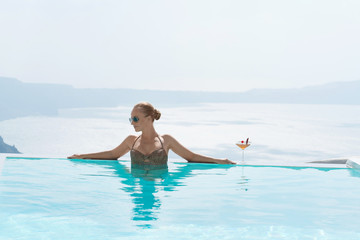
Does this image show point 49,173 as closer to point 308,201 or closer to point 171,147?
point 171,147

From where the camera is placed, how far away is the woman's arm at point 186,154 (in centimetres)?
570

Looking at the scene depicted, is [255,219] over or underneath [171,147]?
underneath

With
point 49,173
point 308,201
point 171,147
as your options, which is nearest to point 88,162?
point 49,173

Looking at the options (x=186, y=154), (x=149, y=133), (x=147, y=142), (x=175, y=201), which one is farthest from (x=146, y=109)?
(x=175, y=201)

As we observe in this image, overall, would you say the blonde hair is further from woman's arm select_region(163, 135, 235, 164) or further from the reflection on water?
the reflection on water

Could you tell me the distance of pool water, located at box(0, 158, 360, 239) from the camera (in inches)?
130

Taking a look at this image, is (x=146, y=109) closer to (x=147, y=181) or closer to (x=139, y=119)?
(x=139, y=119)

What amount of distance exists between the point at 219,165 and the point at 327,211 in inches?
85.9

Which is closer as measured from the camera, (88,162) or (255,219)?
(255,219)

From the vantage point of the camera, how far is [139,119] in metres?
5.41

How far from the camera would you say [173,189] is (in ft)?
15.4

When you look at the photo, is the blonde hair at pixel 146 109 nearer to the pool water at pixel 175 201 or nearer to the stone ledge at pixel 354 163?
the pool water at pixel 175 201

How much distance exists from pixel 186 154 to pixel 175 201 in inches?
68.6

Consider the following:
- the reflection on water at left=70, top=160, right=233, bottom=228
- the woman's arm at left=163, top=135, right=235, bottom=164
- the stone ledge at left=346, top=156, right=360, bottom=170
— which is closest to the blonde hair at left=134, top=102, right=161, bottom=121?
the woman's arm at left=163, top=135, right=235, bottom=164
